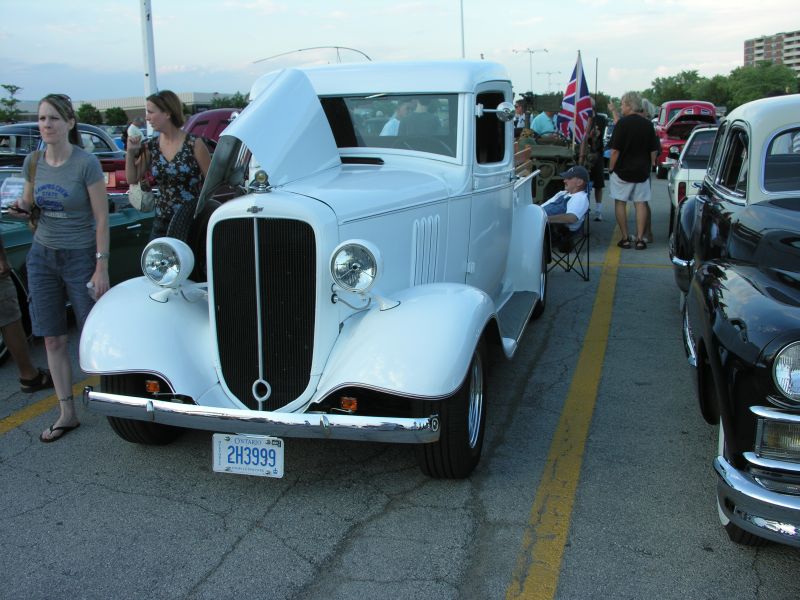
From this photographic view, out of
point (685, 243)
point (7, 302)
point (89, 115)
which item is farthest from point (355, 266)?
point (89, 115)

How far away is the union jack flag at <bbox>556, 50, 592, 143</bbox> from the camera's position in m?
12.0

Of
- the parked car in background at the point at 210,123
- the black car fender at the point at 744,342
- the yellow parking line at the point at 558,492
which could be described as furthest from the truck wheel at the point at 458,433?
the parked car in background at the point at 210,123

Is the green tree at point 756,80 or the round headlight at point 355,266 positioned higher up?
the green tree at point 756,80

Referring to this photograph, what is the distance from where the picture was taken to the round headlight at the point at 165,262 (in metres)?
3.85

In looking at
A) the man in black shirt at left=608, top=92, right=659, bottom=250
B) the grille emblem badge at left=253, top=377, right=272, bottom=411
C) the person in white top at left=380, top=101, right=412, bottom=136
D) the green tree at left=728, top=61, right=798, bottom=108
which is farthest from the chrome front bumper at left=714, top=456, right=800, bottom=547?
the green tree at left=728, top=61, right=798, bottom=108

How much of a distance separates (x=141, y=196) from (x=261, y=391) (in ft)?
7.17

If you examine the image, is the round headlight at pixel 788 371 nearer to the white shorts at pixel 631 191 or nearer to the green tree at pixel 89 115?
the white shorts at pixel 631 191

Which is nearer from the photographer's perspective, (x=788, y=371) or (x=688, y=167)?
(x=788, y=371)

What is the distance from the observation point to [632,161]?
10125 millimetres

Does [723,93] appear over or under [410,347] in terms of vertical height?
over

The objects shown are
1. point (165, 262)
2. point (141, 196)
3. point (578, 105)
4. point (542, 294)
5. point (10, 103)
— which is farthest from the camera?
point (10, 103)

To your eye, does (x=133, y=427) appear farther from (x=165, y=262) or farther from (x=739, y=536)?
(x=739, y=536)

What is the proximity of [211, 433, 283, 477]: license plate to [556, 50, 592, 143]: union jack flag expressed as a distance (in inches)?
379

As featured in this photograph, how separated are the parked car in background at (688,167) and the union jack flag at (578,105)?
1.59m
